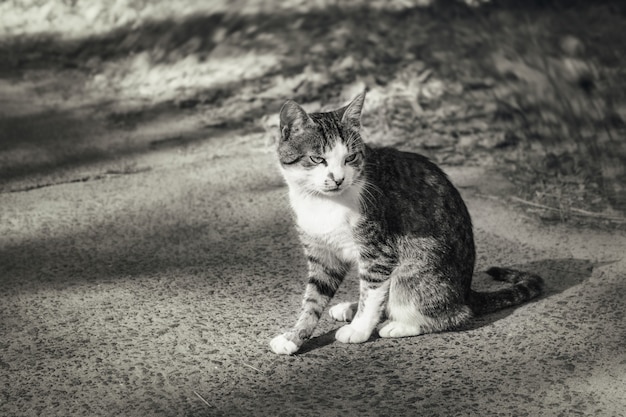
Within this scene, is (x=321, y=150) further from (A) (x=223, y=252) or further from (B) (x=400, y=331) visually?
(A) (x=223, y=252)

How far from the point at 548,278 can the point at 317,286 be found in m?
1.35

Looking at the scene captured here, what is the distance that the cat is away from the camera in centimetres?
347

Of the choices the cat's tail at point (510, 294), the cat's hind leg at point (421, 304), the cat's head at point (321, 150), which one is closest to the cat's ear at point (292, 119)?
the cat's head at point (321, 150)

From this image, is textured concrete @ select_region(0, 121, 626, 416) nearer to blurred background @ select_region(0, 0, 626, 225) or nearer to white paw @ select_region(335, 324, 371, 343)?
white paw @ select_region(335, 324, 371, 343)

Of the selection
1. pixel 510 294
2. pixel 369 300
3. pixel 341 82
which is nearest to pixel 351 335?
pixel 369 300

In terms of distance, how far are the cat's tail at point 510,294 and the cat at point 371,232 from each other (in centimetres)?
1

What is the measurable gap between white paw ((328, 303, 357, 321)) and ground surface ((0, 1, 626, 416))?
9 centimetres

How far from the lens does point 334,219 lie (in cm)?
346

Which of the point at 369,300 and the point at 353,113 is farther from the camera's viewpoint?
the point at 353,113

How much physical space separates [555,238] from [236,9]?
466 cm

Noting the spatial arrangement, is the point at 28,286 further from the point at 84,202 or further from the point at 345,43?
the point at 345,43

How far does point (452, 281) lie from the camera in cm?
358

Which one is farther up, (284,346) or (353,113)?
(353,113)

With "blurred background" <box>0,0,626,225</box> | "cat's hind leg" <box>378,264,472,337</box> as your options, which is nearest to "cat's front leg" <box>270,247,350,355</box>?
"cat's hind leg" <box>378,264,472,337</box>
